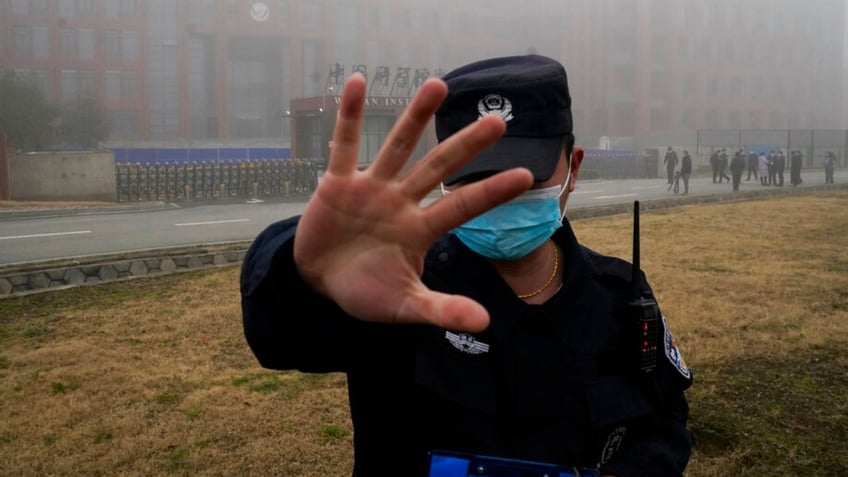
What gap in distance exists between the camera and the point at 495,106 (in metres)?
1.60

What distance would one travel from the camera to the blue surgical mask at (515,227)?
61.7 inches

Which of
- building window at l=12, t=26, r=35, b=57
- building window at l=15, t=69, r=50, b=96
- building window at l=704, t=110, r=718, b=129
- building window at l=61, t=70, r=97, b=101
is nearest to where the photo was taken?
building window at l=15, t=69, r=50, b=96

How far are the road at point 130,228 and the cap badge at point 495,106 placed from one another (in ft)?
28.5

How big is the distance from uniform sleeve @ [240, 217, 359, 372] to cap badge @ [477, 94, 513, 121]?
471 millimetres

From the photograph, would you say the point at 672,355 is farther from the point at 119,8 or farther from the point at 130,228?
the point at 119,8

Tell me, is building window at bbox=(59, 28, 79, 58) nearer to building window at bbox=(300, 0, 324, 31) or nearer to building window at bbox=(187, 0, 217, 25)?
building window at bbox=(187, 0, 217, 25)

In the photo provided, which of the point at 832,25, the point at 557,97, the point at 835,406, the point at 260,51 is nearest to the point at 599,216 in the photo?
the point at 835,406

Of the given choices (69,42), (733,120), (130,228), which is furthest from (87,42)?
(733,120)

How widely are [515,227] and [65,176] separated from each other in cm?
2118

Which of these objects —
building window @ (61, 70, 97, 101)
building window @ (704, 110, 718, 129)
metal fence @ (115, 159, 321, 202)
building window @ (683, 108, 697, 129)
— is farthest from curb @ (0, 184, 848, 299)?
building window @ (704, 110, 718, 129)

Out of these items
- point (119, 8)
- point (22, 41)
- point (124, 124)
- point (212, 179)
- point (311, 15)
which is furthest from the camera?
point (311, 15)

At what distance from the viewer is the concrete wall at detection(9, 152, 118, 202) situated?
1994 cm

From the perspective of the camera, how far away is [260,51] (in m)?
50.5

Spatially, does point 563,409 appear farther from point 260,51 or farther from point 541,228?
point 260,51
